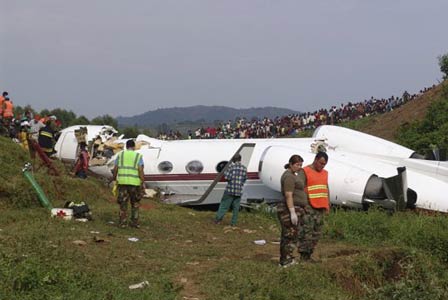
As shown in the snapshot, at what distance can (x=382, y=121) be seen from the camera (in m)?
35.2

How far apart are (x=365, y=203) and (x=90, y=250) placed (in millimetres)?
8001

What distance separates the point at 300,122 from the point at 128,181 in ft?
107

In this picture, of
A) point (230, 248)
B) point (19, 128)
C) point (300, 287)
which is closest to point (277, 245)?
point (230, 248)

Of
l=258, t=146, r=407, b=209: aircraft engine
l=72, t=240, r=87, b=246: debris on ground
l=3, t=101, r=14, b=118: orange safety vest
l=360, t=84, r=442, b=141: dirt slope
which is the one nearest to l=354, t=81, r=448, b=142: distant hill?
l=360, t=84, r=442, b=141: dirt slope

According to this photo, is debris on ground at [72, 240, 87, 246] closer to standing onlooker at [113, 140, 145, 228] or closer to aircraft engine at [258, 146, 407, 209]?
standing onlooker at [113, 140, 145, 228]

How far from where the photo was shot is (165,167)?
1884 cm

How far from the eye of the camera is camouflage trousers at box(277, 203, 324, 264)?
9430mm

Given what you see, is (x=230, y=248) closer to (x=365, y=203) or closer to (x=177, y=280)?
(x=177, y=280)

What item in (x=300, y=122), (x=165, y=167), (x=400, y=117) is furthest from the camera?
(x=300, y=122)

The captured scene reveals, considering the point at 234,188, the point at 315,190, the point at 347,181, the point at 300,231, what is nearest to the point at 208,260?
the point at 300,231

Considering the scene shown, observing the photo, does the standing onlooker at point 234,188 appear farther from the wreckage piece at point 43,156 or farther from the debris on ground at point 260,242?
the wreckage piece at point 43,156

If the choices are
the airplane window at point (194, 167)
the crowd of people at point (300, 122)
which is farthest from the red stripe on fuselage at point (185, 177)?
the crowd of people at point (300, 122)

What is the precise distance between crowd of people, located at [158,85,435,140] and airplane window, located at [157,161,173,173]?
2150 cm

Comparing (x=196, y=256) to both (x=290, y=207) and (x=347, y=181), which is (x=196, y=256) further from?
(x=347, y=181)
